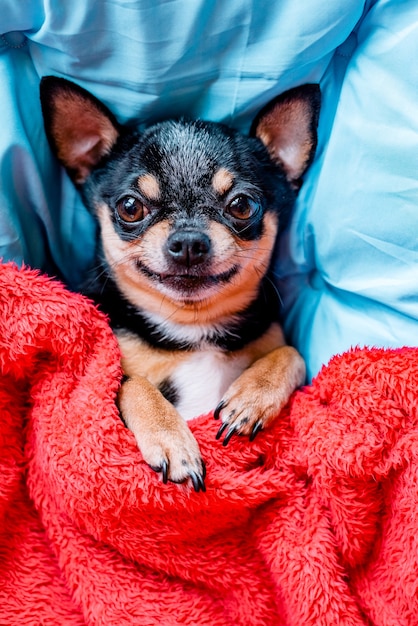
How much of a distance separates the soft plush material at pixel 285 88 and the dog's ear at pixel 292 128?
0.09 ft

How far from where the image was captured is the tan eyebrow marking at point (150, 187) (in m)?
1.35

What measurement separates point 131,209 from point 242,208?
264mm

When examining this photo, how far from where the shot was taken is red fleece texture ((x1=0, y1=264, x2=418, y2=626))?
1192mm

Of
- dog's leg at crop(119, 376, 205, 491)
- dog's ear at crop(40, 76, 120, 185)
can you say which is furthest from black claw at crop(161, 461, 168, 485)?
dog's ear at crop(40, 76, 120, 185)

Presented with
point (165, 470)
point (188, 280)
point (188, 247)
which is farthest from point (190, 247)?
point (165, 470)

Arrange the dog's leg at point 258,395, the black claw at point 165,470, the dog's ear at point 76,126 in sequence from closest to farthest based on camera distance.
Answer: the black claw at point 165,470 → the dog's leg at point 258,395 → the dog's ear at point 76,126

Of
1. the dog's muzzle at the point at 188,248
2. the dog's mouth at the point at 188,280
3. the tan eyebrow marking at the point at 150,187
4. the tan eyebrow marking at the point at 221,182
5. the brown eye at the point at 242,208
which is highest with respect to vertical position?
the tan eyebrow marking at the point at 221,182

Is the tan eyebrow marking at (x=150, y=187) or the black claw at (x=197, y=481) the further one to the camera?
the tan eyebrow marking at (x=150, y=187)

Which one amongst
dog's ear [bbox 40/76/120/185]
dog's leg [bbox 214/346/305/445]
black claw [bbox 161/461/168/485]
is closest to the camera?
black claw [bbox 161/461/168/485]

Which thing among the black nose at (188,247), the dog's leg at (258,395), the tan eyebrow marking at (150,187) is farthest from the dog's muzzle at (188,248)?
the dog's leg at (258,395)

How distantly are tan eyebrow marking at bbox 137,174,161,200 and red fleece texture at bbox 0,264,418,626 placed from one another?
29 centimetres

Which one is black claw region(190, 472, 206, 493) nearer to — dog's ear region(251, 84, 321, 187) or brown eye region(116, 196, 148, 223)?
brown eye region(116, 196, 148, 223)

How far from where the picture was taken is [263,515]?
129 cm

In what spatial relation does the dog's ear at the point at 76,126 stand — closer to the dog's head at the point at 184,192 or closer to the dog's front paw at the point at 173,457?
the dog's head at the point at 184,192
